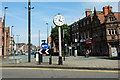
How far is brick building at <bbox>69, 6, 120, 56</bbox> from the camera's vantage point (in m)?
33.9

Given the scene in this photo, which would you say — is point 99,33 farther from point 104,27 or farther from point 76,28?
point 76,28

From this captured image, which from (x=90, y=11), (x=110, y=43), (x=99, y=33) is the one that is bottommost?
(x=110, y=43)

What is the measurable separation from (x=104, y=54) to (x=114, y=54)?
234cm

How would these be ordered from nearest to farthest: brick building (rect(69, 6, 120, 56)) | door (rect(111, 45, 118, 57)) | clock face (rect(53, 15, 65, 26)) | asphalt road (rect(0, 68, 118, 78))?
1. asphalt road (rect(0, 68, 118, 78))
2. clock face (rect(53, 15, 65, 26))
3. door (rect(111, 45, 118, 57))
4. brick building (rect(69, 6, 120, 56))

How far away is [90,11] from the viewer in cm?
4475

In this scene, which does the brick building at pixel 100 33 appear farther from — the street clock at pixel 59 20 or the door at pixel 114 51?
the street clock at pixel 59 20

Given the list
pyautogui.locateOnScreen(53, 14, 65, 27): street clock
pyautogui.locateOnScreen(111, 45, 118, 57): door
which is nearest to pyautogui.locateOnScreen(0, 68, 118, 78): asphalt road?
pyautogui.locateOnScreen(53, 14, 65, 27): street clock

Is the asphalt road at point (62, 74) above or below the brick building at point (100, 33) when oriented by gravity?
below

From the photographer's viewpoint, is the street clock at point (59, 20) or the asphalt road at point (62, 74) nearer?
the asphalt road at point (62, 74)

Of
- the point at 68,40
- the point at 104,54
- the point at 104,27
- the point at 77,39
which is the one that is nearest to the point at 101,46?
the point at 104,54

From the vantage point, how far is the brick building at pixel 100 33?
111ft

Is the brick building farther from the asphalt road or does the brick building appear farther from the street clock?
the asphalt road

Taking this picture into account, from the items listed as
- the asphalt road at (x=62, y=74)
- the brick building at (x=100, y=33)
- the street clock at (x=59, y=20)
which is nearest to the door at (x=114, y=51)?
the brick building at (x=100, y=33)

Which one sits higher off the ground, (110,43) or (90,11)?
(90,11)
